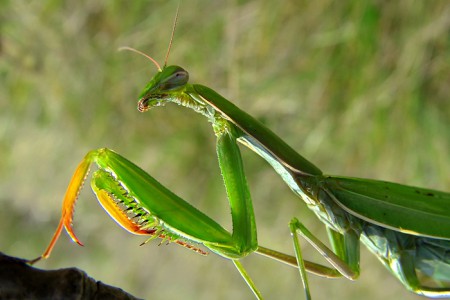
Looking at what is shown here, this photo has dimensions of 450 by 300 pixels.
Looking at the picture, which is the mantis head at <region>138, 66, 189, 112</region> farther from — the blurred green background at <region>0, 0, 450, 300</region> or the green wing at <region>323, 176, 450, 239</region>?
the blurred green background at <region>0, 0, 450, 300</region>

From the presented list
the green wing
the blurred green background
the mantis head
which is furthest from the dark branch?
the blurred green background

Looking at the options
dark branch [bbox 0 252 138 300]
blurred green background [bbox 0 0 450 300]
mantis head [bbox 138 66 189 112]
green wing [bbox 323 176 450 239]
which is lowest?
dark branch [bbox 0 252 138 300]

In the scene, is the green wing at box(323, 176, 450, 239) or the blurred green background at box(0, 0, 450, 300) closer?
the green wing at box(323, 176, 450, 239)

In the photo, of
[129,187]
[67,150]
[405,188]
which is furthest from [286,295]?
[129,187]

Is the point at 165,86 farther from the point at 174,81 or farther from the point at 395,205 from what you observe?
the point at 395,205

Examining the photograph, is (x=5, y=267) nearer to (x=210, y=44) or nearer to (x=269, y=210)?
(x=210, y=44)

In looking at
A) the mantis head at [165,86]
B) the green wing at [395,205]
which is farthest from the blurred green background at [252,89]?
the mantis head at [165,86]
